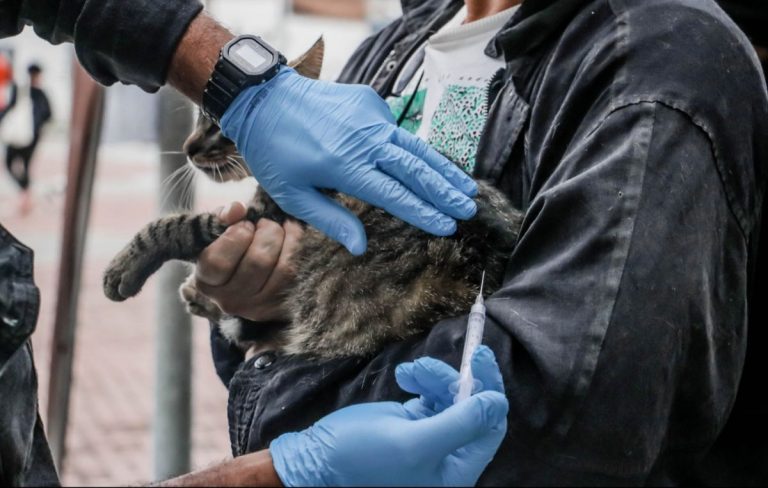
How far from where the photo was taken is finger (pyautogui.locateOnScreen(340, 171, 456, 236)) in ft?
5.63

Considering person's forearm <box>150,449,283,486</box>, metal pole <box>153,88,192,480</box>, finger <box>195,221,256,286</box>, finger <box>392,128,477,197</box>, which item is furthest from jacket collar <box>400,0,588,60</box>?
metal pole <box>153,88,192,480</box>

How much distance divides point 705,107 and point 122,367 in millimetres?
5546

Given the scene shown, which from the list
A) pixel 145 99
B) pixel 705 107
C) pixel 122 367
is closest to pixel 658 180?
pixel 705 107

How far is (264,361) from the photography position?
1.95 meters

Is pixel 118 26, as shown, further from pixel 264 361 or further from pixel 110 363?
pixel 110 363

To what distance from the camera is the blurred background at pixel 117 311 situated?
3.28m

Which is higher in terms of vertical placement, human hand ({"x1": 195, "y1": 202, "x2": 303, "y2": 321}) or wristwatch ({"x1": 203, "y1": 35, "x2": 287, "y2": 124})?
wristwatch ({"x1": 203, "y1": 35, "x2": 287, "y2": 124})

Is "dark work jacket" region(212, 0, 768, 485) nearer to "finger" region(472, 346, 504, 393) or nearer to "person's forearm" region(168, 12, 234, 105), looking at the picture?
"finger" region(472, 346, 504, 393)

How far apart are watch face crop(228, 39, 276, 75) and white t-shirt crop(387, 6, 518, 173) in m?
0.39

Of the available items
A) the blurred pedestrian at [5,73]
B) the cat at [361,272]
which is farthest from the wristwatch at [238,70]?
the blurred pedestrian at [5,73]

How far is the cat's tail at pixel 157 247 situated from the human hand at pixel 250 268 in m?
0.11

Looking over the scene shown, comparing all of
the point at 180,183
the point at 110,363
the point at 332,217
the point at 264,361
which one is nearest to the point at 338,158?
the point at 332,217

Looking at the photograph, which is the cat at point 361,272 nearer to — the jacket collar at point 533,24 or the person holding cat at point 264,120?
the person holding cat at point 264,120

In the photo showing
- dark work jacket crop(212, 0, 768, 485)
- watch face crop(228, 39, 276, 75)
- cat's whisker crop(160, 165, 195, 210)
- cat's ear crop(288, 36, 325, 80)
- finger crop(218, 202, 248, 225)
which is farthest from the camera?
cat's whisker crop(160, 165, 195, 210)
